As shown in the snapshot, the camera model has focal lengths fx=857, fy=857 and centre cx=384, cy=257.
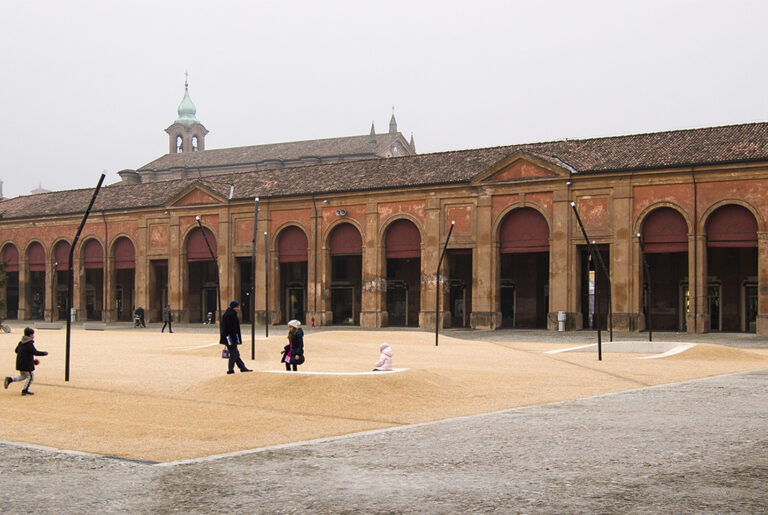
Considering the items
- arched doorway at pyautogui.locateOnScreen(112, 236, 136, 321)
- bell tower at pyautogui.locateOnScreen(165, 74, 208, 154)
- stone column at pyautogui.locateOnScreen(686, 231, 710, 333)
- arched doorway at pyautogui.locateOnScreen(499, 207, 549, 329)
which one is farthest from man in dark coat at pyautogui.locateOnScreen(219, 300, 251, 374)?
bell tower at pyautogui.locateOnScreen(165, 74, 208, 154)

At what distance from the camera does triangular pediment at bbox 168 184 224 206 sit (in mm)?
57062

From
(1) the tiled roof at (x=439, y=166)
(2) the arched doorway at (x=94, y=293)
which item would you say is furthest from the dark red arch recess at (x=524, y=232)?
(2) the arched doorway at (x=94, y=293)

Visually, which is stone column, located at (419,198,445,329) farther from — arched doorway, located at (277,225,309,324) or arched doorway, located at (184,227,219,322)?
arched doorway, located at (184,227,219,322)

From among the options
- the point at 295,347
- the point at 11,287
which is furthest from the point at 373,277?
the point at 11,287

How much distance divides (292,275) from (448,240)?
20216mm

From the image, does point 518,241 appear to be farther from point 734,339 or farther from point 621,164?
point 734,339

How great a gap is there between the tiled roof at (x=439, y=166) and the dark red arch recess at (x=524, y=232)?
3171 millimetres

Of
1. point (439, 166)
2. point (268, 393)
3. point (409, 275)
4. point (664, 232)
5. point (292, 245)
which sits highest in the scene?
point (439, 166)

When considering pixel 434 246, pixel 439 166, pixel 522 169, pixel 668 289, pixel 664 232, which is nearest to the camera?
pixel 664 232

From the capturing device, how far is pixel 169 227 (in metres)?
59.1

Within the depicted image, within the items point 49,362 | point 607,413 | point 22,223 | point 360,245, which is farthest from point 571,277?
point 22,223

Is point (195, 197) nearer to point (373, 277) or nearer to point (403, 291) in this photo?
point (373, 277)

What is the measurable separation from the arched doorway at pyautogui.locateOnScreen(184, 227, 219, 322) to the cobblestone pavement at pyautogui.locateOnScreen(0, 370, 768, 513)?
4722 centimetres

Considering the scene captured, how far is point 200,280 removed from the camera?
200ft
